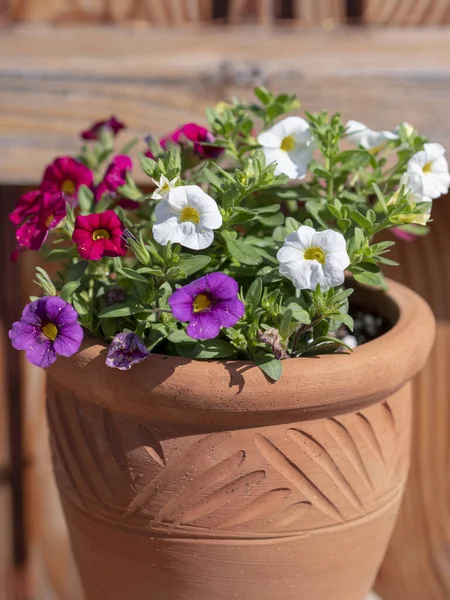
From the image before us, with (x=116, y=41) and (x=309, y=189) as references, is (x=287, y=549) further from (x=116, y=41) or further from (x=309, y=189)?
(x=116, y=41)

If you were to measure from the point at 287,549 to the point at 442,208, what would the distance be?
88 centimetres

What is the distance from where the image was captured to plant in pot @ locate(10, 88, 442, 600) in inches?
33.9

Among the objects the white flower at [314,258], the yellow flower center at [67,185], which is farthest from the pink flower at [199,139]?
the white flower at [314,258]

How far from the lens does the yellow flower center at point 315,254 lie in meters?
0.86

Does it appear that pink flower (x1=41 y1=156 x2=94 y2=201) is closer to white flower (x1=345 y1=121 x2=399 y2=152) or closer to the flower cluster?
the flower cluster

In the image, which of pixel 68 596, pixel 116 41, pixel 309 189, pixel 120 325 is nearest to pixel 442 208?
pixel 309 189

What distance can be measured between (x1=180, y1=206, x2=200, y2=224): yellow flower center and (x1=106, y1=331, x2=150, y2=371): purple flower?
0.14 m

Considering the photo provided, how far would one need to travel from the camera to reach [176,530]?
3.01 ft

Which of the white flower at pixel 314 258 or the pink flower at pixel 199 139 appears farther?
the pink flower at pixel 199 139

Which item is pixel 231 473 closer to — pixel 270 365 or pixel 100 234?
pixel 270 365

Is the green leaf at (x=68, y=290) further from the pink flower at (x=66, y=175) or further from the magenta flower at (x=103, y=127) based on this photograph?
the magenta flower at (x=103, y=127)

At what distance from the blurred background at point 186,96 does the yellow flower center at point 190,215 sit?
0.65 m

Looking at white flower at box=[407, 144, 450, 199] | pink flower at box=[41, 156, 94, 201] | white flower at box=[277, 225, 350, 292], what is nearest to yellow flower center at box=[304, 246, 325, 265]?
white flower at box=[277, 225, 350, 292]

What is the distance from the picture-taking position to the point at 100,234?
91 centimetres
